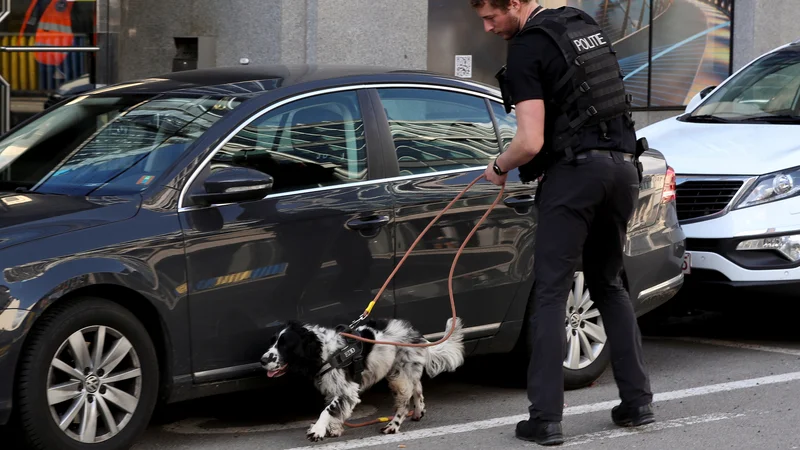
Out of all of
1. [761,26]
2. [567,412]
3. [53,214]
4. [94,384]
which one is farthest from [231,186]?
[761,26]

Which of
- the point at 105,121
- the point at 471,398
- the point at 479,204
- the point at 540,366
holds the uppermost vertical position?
the point at 105,121

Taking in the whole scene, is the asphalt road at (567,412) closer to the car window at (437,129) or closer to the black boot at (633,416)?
the black boot at (633,416)

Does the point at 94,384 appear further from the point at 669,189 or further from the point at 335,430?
the point at 669,189

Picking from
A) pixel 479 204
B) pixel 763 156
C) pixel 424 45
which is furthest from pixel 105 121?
pixel 424 45

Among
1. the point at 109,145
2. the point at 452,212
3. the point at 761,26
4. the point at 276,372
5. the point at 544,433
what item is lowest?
the point at 544,433

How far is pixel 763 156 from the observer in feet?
24.4

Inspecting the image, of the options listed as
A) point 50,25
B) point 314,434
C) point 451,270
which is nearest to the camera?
point 314,434

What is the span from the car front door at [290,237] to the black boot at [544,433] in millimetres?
830

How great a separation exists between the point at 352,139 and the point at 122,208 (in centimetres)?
120

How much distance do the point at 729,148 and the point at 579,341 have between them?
2.16 metres

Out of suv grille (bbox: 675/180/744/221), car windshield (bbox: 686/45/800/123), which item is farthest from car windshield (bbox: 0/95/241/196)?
car windshield (bbox: 686/45/800/123)

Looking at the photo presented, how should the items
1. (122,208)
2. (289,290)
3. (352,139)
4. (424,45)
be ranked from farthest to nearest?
(424,45) → (352,139) → (289,290) → (122,208)

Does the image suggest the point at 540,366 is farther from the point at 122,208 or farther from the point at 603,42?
the point at 122,208

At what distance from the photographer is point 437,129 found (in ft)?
19.4
